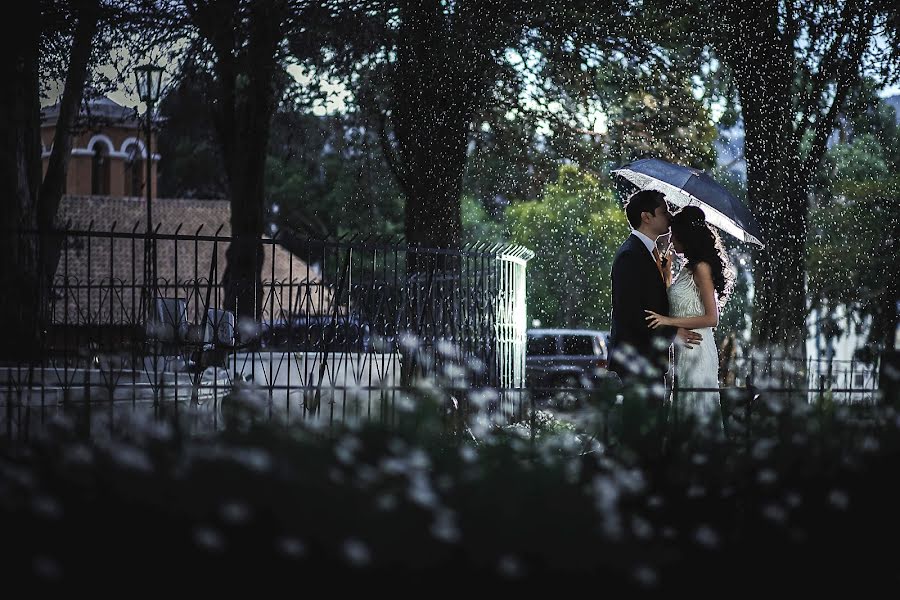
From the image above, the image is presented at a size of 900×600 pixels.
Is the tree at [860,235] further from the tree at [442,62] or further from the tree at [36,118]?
the tree at [36,118]

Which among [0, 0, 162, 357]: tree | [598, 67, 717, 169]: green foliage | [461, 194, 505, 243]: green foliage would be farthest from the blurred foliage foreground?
[461, 194, 505, 243]: green foliage

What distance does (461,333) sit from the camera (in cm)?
1261

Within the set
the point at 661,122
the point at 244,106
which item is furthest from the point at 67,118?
the point at 661,122

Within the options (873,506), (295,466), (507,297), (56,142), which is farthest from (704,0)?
(295,466)

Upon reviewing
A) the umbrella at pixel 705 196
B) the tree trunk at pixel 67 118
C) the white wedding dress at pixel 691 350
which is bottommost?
the white wedding dress at pixel 691 350

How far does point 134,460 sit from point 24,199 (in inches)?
478

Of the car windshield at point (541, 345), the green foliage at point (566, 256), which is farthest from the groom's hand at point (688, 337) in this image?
the green foliage at point (566, 256)

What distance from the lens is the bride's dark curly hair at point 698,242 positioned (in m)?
8.52

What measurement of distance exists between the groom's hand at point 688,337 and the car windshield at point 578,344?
17.4m

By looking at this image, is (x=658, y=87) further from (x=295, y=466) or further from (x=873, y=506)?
(x=295, y=466)

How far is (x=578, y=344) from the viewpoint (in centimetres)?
2627

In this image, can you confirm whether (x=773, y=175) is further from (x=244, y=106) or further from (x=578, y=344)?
(x=244, y=106)

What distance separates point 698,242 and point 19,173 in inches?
375

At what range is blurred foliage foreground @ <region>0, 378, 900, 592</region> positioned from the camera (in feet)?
13.2
